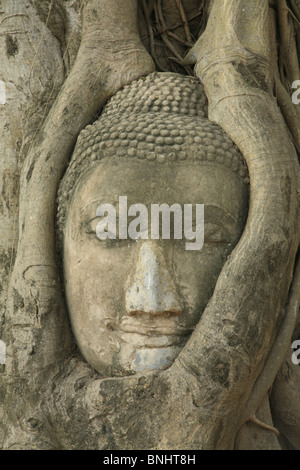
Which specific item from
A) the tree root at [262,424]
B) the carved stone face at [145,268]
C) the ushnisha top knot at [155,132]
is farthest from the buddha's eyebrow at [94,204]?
the tree root at [262,424]

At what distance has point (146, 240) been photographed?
2.29 meters

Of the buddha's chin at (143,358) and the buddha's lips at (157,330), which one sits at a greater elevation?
the buddha's lips at (157,330)

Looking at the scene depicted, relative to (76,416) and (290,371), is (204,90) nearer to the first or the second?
(290,371)

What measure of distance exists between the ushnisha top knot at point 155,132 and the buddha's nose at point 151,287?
357 millimetres

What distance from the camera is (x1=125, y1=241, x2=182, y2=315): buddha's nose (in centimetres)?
221

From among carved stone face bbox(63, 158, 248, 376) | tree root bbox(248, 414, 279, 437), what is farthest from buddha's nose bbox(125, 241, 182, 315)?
tree root bbox(248, 414, 279, 437)

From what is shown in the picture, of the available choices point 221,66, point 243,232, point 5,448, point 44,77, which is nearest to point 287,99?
point 221,66

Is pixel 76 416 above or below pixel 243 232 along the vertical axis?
below

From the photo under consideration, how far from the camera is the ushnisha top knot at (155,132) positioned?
2.37 m

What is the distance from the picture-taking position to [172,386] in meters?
2.16

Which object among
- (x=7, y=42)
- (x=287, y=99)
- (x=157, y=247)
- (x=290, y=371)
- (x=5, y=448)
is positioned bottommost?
(x=5, y=448)

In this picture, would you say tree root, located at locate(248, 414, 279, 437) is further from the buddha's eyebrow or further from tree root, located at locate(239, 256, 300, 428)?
the buddha's eyebrow

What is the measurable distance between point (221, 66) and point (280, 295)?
913 mm

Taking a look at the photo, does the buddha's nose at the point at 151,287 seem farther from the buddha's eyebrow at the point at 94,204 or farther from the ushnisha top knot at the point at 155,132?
the ushnisha top knot at the point at 155,132
